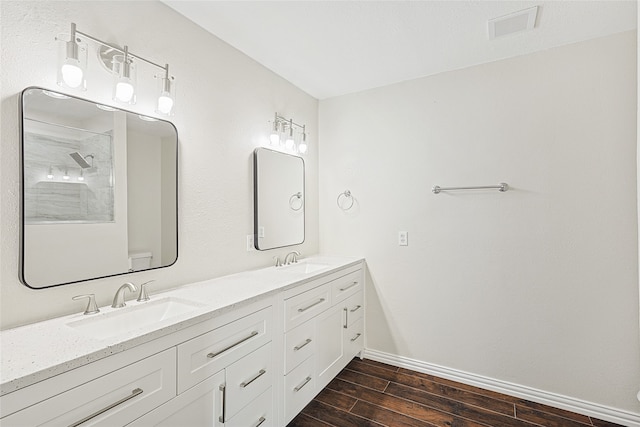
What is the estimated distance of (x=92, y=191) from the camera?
4.58ft

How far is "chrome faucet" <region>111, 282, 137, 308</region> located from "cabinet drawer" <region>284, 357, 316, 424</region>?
95cm

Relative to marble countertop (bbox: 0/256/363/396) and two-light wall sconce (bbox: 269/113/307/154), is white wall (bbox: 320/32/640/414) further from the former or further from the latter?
marble countertop (bbox: 0/256/363/396)

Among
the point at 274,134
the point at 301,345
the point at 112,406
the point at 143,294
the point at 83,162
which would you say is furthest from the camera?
the point at 274,134

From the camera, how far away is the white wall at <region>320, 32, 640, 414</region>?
198 cm

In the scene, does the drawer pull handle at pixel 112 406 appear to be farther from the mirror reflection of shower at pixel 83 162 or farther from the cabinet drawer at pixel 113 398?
the mirror reflection of shower at pixel 83 162

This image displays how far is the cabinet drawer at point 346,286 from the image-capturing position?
7.68 feet

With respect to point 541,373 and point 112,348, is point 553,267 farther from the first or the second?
point 112,348

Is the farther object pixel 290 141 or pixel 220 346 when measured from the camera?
pixel 290 141

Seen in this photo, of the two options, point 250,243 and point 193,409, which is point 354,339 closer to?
point 250,243

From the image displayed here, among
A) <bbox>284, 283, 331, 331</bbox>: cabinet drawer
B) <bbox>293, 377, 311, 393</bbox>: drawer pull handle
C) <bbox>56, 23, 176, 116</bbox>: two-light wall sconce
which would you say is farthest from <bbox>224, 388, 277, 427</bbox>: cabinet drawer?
<bbox>56, 23, 176, 116</bbox>: two-light wall sconce

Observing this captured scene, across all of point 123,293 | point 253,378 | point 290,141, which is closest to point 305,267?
point 290,141

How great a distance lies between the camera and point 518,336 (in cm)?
224

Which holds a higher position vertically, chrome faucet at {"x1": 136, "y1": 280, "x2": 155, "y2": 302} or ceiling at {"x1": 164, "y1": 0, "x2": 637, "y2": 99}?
ceiling at {"x1": 164, "y1": 0, "x2": 637, "y2": 99}

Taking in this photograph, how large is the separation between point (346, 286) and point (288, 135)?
134 cm
